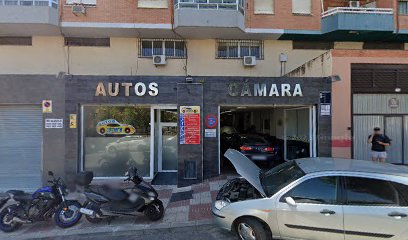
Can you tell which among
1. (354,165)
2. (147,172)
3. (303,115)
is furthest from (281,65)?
(354,165)

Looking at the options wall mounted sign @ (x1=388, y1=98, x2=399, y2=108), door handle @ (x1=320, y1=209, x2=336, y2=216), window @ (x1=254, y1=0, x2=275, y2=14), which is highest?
window @ (x1=254, y1=0, x2=275, y2=14)

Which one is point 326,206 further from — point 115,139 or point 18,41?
point 18,41

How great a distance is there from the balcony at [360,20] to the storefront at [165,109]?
460 cm

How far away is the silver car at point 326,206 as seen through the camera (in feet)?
12.2

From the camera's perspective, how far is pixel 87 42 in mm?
12211

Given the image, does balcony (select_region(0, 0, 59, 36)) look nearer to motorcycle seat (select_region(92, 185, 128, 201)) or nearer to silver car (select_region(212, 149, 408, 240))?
motorcycle seat (select_region(92, 185, 128, 201))

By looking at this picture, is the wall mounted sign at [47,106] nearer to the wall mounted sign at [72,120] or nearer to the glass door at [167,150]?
the wall mounted sign at [72,120]

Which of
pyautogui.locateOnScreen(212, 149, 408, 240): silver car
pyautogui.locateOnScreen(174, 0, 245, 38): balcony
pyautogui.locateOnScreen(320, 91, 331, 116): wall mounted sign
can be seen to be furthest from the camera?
pyautogui.locateOnScreen(174, 0, 245, 38): balcony

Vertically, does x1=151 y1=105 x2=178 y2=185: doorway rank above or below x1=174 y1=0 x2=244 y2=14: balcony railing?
below

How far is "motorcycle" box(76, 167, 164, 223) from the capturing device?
5.36m

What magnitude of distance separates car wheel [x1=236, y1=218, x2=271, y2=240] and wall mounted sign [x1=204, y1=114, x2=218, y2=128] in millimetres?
4386

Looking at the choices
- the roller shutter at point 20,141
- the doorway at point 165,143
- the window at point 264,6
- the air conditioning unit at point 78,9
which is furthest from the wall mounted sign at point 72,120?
the window at point 264,6

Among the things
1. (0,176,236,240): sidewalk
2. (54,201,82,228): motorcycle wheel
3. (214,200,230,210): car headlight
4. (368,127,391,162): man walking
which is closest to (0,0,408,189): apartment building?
(368,127,391,162): man walking

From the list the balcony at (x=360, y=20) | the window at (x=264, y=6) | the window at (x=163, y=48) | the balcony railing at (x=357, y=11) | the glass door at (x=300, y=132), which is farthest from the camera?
the window at (x=163, y=48)
